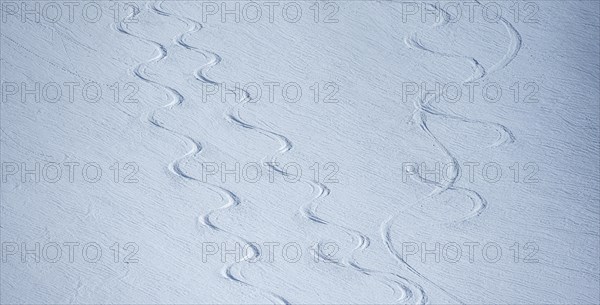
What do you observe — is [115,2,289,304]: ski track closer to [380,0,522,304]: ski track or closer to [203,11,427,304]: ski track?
[203,11,427,304]: ski track

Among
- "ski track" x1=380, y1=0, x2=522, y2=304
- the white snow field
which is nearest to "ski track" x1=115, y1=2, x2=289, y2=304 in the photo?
the white snow field

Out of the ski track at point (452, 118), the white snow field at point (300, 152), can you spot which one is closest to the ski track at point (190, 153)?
the white snow field at point (300, 152)

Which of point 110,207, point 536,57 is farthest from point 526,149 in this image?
point 110,207

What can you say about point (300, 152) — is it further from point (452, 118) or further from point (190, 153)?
point (452, 118)

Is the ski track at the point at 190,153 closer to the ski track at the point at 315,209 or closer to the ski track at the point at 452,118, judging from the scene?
the ski track at the point at 315,209

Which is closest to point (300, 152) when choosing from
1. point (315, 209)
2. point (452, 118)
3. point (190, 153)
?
point (315, 209)
